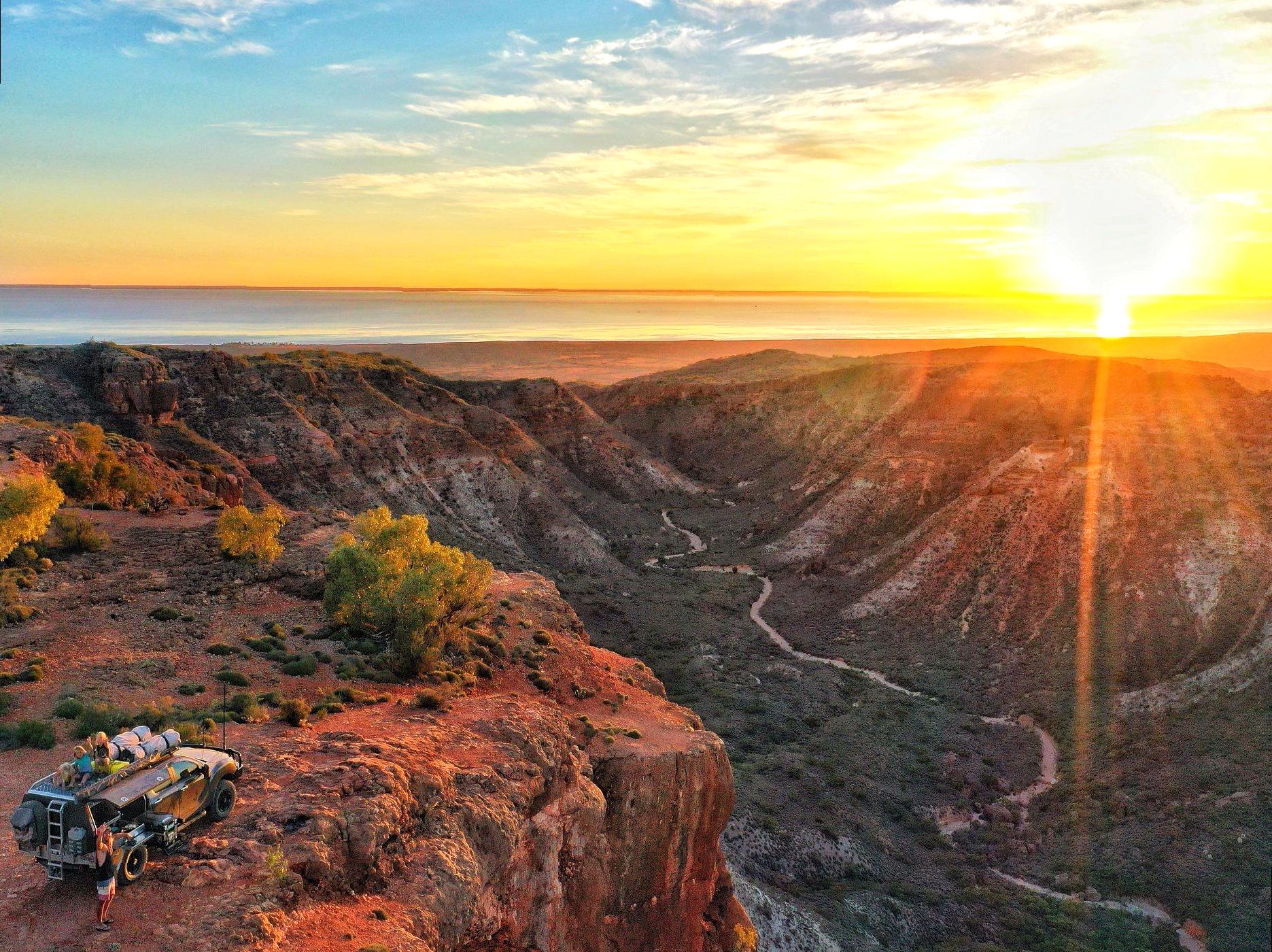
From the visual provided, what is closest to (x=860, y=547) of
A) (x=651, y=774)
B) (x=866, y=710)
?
(x=866, y=710)

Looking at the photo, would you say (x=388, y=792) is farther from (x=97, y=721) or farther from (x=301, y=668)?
(x=301, y=668)

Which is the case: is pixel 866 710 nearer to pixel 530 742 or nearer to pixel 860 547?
pixel 860 547

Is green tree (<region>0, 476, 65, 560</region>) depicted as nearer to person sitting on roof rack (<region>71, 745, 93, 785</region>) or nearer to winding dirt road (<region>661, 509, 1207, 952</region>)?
person sitting on roof rack (<region>71, 745, 93, 785</region>)

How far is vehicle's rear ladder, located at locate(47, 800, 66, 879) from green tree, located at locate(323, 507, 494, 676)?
1274 cm

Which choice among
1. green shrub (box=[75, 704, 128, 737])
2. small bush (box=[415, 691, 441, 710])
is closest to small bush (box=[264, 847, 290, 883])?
green shrub (box=[75, 704, 128, 737])

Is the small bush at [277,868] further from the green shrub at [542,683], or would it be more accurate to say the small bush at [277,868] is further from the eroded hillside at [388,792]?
the green shrub at [542,683]

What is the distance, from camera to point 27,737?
1920cm

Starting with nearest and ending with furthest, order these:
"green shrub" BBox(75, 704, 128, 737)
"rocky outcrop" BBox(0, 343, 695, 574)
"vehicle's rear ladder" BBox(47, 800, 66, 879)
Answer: "vehicle's rear ladder" BBox(47, 800, 66, 879), "green shrub" BBox(75, 704, 128, 737), "rocky outcrop" BBox(0, 343, 695, 574)

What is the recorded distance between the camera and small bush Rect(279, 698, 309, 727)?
21141 mm

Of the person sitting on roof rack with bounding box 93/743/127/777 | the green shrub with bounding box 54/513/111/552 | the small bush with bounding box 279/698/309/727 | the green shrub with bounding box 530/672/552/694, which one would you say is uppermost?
the person sitting on roof rack with bounding box 93/743/127/777

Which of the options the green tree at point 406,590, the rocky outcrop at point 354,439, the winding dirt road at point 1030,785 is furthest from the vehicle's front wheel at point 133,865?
the rocky outcrop at point 354,439

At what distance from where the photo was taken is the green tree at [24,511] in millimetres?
29984

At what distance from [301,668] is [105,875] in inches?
476

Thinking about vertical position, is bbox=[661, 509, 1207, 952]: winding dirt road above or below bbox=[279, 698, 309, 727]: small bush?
below
